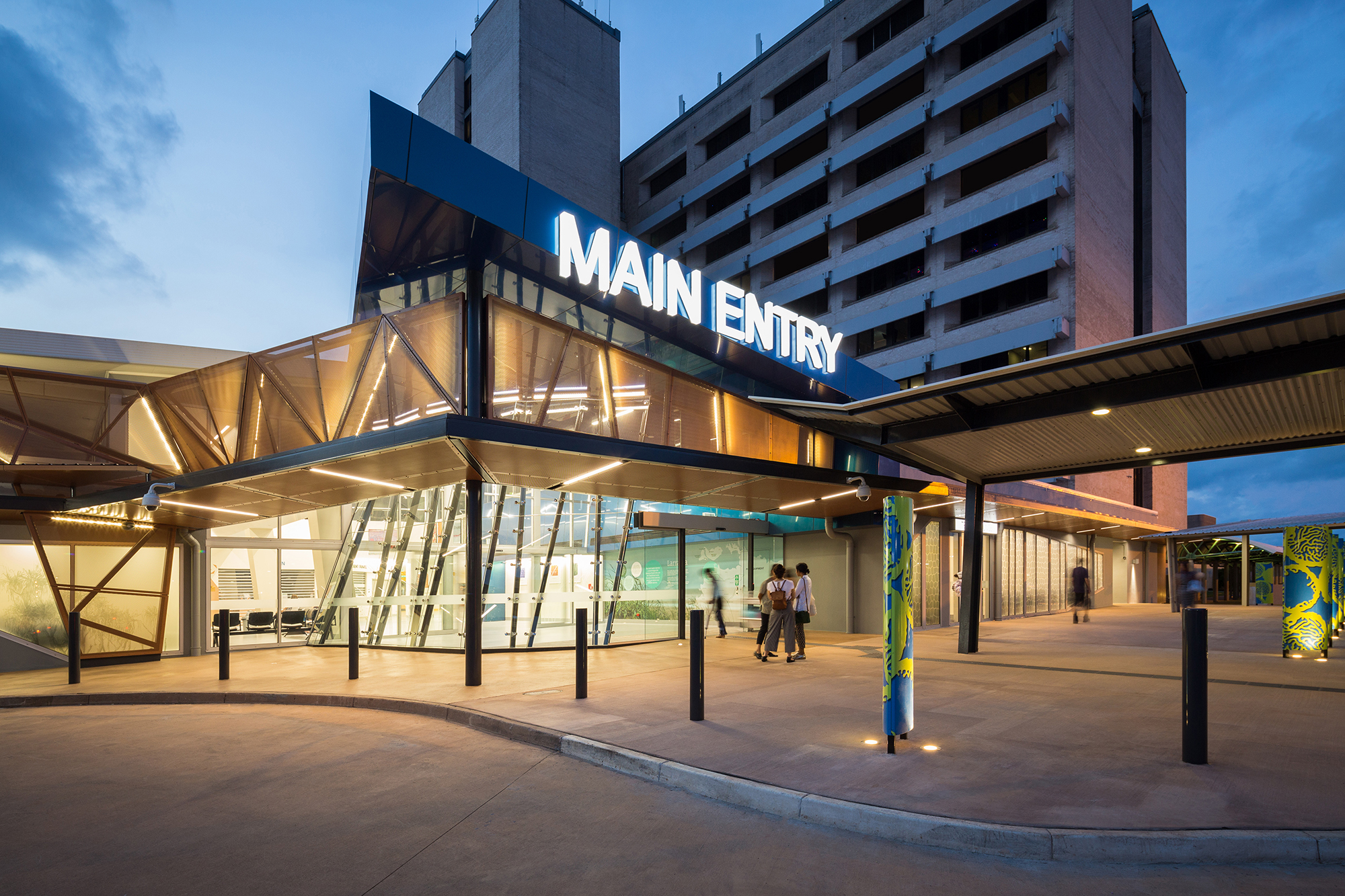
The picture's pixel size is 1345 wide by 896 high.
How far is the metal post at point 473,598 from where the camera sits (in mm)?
11398

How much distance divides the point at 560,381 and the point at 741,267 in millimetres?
38217

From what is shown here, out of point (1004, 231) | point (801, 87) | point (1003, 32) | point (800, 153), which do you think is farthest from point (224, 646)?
point (801, 87)

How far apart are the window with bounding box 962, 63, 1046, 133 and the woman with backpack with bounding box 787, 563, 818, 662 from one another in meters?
30.7

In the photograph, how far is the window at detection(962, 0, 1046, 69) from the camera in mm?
35344

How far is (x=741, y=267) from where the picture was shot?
4791cm

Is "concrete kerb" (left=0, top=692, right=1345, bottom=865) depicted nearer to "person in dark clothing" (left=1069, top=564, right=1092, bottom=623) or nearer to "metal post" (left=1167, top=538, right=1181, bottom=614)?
"person in dark clothing" (left=1069, top=564, right=1092, bottom=623)

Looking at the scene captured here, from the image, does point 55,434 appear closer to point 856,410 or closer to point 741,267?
point 856,410

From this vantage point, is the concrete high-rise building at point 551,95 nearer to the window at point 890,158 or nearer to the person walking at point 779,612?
the window at point 890,158

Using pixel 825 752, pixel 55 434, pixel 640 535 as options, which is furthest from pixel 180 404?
pixel 825 752

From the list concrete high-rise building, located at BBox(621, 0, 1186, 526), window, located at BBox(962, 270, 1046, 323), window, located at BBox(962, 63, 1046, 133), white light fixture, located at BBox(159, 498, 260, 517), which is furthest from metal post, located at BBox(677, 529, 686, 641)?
window, located at BBox(962, 63, 1046, 133)

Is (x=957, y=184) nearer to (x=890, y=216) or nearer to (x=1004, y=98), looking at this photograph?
(x=1004, y=98)

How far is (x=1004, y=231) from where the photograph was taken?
36.3 meters

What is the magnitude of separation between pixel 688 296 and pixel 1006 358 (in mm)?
26464

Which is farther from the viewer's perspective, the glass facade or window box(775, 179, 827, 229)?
window box(775, 179, 827, 229)
